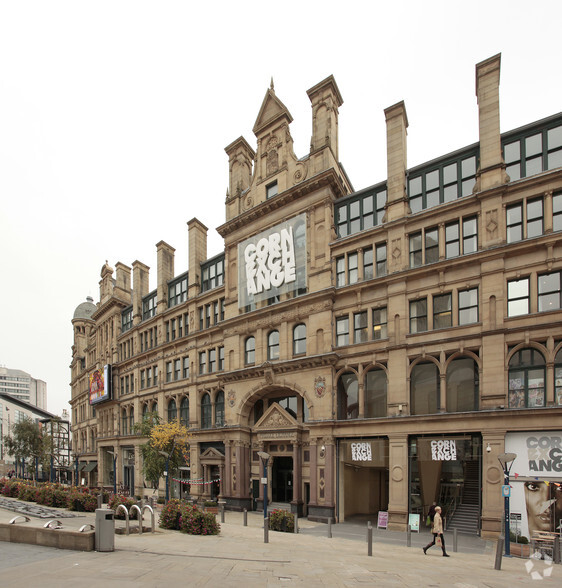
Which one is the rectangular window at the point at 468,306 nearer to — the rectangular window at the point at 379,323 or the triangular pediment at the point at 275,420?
the rectangular window at the point at 379,323

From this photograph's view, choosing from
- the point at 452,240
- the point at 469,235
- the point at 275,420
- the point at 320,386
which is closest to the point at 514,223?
the point at 469,235

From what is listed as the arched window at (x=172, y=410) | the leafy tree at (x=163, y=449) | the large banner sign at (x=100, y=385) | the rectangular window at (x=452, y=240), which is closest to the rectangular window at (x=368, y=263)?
the rectangular window at (x=452, y=240)

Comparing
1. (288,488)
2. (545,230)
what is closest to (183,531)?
(288,488)

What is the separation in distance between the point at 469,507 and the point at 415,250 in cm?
1536

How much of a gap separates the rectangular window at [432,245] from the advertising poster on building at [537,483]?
10.7m

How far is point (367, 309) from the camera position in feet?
101

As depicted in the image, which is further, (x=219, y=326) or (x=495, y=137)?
(x=219, y=326)

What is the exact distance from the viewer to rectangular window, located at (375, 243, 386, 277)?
3071 cm

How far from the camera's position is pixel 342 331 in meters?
32.2

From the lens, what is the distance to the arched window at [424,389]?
27.5m

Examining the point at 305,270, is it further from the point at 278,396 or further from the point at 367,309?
the point at 278,396

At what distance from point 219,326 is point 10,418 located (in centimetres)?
15850

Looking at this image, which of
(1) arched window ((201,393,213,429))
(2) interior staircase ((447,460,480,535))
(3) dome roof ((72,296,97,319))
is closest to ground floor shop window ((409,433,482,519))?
(2) interior staircase ((447,460,480,535))

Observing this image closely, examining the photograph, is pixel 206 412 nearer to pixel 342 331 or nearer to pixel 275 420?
Result: pixel 275 420
